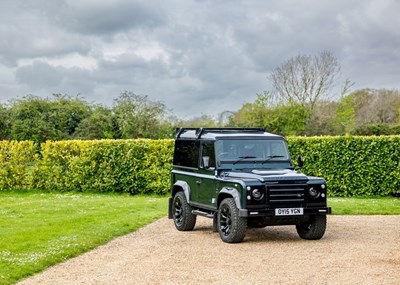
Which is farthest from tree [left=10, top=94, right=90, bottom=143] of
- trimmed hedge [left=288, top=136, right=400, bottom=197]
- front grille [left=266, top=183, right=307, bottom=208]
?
front grille [left=266, top=183, right=307, bottom=208]

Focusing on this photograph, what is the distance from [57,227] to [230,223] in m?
4.05

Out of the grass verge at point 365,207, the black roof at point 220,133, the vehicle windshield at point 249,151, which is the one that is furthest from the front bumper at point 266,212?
the grass verge at point 365,207

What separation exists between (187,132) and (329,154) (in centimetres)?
978

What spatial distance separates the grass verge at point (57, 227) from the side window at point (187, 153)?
179cm

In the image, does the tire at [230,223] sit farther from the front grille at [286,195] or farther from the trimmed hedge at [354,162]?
the trimmed hedge at [354,162]

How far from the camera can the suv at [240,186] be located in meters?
12.6

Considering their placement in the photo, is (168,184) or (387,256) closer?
(387,256)

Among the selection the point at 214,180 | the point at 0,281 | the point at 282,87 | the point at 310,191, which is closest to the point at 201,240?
the point at 214,180

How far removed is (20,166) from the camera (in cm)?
2641

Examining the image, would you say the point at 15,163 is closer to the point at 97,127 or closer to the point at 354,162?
the point at 354,162

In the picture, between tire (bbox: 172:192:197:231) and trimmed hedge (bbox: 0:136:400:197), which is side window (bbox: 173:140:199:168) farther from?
trimmed hedge (bbox: 0:136:400:197)

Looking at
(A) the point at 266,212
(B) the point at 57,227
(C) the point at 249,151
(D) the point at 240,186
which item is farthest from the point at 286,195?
(B) the point at 57,227

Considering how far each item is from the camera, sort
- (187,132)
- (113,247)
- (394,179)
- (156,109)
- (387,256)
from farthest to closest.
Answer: (156,109) < (394,179) < (187,132) < (113,247) < (387,256)

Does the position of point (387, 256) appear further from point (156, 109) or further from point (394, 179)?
point (156, 109)
